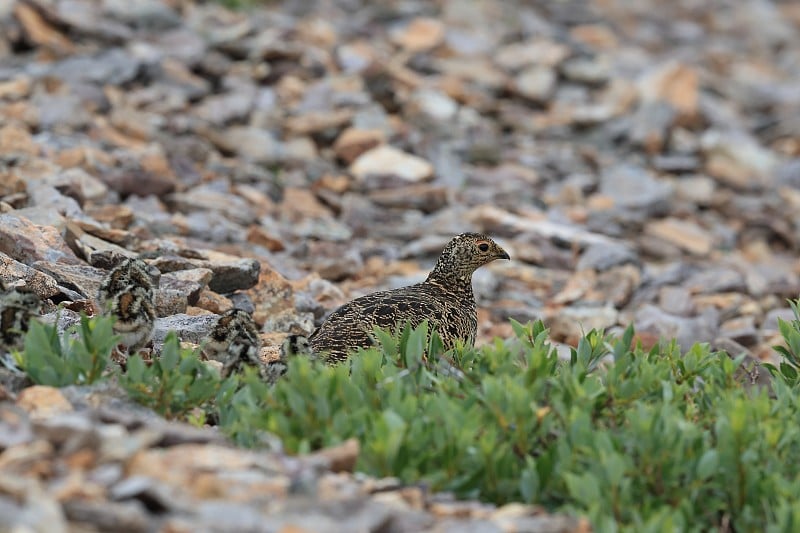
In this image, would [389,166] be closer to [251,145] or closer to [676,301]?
[251,145]

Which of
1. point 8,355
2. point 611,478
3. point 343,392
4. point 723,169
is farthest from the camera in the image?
point 723,169

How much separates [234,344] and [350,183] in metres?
8.54

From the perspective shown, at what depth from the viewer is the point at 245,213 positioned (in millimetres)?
13500

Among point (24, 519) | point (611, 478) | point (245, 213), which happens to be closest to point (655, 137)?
point (245, 213)

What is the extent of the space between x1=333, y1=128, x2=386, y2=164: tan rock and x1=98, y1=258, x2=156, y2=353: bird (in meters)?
8.26

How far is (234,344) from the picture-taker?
7.52m

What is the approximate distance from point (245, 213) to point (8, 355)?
22.4 ft

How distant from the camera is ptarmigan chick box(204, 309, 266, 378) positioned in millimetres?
7348

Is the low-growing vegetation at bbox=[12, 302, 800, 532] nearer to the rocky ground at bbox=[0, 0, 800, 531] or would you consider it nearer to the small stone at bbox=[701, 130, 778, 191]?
the rocky ground at bbox=[0, 0, 800, 531]

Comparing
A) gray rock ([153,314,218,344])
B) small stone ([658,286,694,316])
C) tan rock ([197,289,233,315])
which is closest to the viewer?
gray rock ([153,314,218,344])

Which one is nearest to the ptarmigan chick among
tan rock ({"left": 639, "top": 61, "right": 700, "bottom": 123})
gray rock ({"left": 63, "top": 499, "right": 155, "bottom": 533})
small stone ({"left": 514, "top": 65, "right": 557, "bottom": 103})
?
gray rock ({"left": 63, "top": 499, "right": 155, "bottom": 533})

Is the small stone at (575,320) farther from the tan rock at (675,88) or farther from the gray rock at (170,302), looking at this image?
the tan rock at (675,88)

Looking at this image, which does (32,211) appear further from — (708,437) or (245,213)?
(708,437)

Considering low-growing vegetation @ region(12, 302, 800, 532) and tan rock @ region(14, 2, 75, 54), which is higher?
low-growing vegetation @ region(12, 302, 800, 532)
